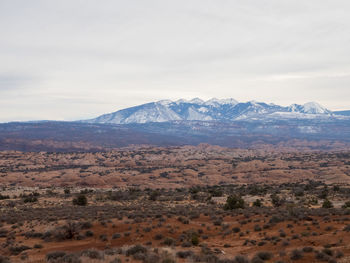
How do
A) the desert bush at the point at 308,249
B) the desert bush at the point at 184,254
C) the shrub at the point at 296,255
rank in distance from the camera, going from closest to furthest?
the shrub at the point at 296,255 < the desert bush at the point at 308,249 < the desert bush at the point at 184,254

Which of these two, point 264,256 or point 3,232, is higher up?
point 264,256

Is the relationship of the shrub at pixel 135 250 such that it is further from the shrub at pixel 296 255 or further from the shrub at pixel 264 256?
the shrub at pixel 296 255

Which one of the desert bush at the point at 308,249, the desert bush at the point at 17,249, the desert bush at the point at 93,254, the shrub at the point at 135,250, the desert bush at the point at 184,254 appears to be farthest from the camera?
the desert bush at the point at 17,249

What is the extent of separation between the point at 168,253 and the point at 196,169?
74.2 meters

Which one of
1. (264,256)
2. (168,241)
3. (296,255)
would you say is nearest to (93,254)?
(168,241)

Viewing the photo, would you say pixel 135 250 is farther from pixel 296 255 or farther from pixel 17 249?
pixel 17 249

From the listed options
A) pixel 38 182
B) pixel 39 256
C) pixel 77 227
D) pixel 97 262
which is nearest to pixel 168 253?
pixel 97 262

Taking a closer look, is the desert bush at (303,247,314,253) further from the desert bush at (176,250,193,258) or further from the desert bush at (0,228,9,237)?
the desert bush at (0,228,9,237)

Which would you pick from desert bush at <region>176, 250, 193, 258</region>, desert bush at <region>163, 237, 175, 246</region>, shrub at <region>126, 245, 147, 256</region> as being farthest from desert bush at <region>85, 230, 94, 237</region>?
desert bush at <region>176, 250, 193, 258</region>

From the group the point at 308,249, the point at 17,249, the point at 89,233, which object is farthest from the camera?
the point at 89,233

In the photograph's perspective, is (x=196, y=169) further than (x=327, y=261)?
Yes

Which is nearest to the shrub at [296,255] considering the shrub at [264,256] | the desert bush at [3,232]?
the shrub at [264,256]

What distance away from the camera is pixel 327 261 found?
1314cm

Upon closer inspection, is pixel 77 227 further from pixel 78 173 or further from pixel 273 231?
pixel 78 173
